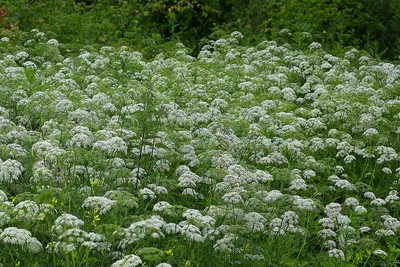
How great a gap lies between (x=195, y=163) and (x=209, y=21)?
763 cm

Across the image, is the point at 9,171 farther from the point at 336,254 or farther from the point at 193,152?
the point at 336,254

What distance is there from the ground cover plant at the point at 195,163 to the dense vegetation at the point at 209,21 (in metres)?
1.92

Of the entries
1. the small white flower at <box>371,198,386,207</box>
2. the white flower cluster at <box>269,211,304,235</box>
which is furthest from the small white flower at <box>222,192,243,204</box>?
the small white flower at <box>371,198,386,207</box>

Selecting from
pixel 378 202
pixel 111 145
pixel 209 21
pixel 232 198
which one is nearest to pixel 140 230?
pixel 232 198

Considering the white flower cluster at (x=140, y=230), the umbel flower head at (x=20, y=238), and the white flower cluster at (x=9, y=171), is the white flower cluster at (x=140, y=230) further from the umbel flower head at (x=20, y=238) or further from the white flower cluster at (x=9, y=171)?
the white flower cluster at (x=9, y=171)

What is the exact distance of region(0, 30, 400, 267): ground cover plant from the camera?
194 inches

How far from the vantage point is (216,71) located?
32.2 ft

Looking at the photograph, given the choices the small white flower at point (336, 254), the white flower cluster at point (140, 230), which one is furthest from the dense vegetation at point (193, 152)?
the small white flower at point (336, 254)

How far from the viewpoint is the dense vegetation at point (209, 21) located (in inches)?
474

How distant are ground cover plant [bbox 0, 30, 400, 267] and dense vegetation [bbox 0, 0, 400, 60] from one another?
6.31 feet

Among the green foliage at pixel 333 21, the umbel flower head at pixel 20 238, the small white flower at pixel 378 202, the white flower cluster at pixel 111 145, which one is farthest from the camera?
the green foliage at pixel 333 21

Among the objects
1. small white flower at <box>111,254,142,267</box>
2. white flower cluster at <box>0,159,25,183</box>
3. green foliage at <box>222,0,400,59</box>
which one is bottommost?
white flower cluster at <box>0,159,25,183</box>

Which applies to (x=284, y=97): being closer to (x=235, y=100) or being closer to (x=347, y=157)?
(x=235, y=100)

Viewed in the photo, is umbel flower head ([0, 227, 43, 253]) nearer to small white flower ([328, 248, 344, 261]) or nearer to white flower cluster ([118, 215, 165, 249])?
white flower cluster ([118, 215, 165, 249])
